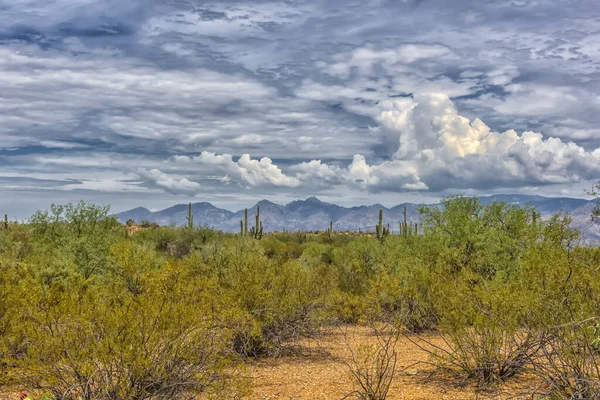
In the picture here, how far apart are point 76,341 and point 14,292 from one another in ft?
8.18

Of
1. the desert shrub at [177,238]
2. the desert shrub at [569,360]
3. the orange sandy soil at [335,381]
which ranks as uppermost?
the desert shrub at [177,238]

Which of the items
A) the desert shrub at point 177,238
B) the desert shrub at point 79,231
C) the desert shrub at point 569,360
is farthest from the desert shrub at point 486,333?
the desert shrub at point 177,238

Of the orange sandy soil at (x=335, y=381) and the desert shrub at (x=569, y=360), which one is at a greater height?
the desert shrub at (x=569, y=360)

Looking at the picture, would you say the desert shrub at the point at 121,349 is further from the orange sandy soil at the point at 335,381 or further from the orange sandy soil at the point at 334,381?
the orange sandy soil at the point at 335,381

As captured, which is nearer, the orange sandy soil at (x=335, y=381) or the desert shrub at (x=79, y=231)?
the orange sandy soil at (x=335, y=381)

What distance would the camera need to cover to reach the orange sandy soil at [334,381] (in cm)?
1007

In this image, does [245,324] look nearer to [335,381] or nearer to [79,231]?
[335,381]

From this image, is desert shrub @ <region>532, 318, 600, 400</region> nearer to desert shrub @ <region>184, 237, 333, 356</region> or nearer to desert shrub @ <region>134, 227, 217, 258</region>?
desert shrub @ <region>184, 237, 333, 356</region>

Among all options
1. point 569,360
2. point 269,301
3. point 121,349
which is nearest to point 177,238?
point 269,301

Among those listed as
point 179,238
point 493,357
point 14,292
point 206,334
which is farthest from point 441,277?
point 179,238

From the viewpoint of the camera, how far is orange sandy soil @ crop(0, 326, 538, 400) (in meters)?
10.1

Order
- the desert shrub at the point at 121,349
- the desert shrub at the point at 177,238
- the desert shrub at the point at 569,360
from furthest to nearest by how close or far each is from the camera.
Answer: the desert shrub at the point at 177,238, the desert shrub at the point at 569,360, the desert shrub at the point at 121,349

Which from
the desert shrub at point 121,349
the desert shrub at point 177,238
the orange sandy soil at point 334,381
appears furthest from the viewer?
the desert shrub at point 177,238

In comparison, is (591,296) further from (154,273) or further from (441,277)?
(154,273)
